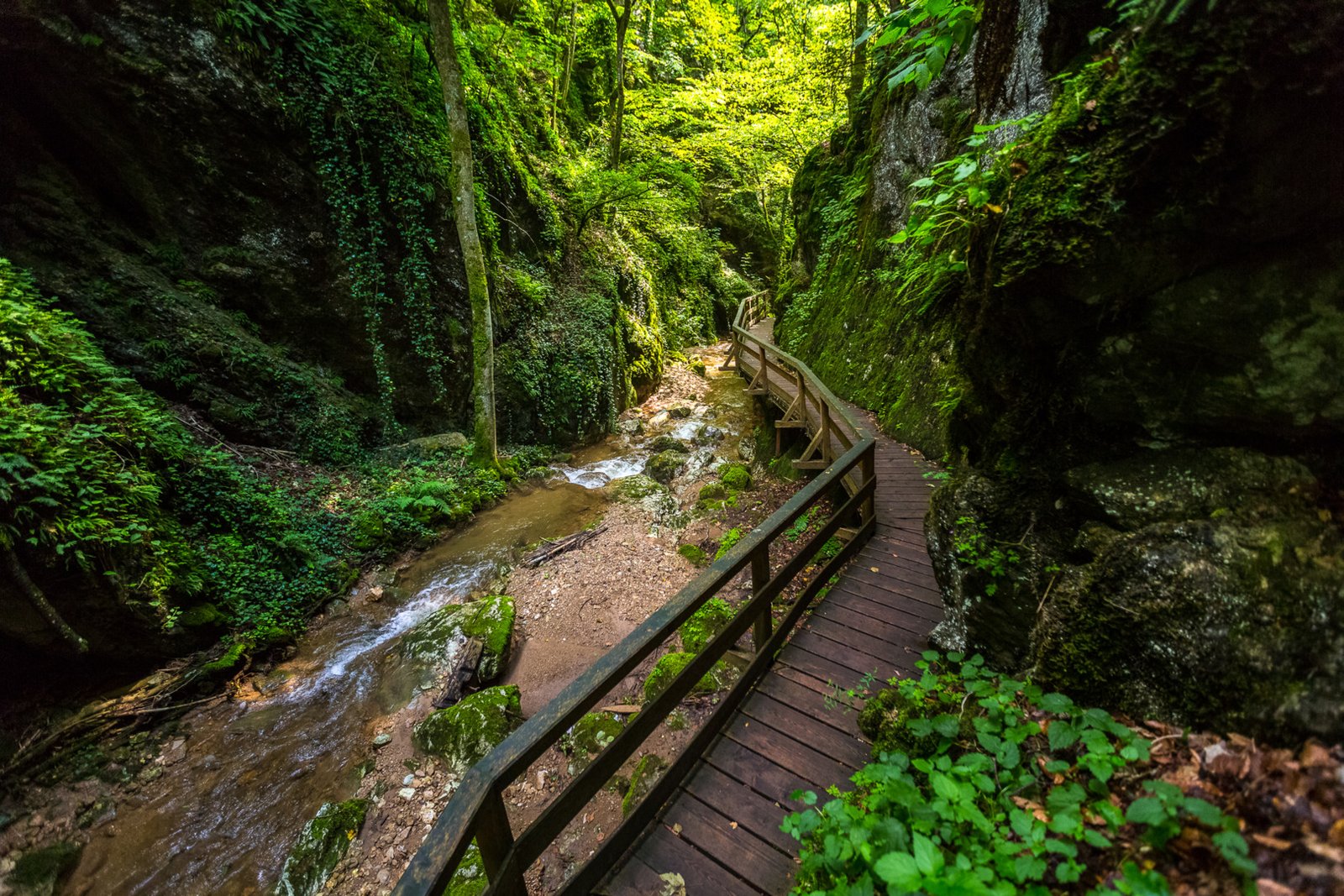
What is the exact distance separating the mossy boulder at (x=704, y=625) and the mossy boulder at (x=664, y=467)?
16.1 ft

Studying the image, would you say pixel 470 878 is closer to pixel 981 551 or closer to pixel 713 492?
pixel 981 551

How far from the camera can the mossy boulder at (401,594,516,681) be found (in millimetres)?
5270

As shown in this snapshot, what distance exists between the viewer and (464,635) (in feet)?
18.2

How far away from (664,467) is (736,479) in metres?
2.07

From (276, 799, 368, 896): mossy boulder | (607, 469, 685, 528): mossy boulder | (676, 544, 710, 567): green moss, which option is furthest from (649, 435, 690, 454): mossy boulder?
(276, 799, 368, 896): mossy boulder

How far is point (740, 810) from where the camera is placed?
8.34ft

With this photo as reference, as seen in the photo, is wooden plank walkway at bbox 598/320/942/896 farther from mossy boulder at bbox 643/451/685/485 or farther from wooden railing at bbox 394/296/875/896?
mossy boulder at bbox 643/451/685/485

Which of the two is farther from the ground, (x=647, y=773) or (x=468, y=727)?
(x=647, y=773)

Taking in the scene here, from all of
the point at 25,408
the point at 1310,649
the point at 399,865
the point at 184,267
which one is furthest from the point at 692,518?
the point at 184,267

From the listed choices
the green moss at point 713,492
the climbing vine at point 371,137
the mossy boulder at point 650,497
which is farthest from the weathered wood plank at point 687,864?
the climbing vine at point 371,137

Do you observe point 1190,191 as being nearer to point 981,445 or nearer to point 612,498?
point 981,445

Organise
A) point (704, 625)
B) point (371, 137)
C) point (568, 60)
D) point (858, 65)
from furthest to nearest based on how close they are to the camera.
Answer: point (568, 60), point (858, 65), point (371, 137), point (704, 625)

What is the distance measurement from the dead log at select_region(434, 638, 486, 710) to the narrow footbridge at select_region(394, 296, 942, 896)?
272 cm

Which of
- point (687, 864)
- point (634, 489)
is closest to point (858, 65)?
point (634, 489)
